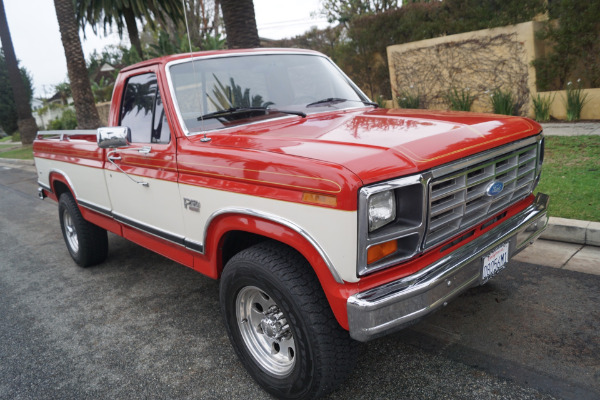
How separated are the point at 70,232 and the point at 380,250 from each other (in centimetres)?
442

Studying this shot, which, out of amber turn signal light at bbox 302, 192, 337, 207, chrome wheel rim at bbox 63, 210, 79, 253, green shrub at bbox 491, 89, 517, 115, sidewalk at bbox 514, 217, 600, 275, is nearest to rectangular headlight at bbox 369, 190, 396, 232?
amber turn signal light at bbox 302, 192, 337, 207

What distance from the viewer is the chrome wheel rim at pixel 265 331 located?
2686 mm

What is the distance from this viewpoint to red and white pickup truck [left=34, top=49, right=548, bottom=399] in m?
2.22

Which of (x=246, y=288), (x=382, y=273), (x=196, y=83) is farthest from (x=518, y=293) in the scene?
(x=196, y=83)

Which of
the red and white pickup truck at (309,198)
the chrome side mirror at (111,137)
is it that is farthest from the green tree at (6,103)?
the red and white pickup truck at (309,198)

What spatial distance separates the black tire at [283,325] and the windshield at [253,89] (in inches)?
44.9

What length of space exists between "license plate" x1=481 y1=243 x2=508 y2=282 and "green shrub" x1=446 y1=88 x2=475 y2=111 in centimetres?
797

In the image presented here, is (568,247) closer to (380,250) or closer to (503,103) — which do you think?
(380,250)

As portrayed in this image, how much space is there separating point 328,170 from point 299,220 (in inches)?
11.9

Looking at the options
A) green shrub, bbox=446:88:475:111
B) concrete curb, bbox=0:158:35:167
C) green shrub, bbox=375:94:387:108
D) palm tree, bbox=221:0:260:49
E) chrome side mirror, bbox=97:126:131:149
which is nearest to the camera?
chrome side mirror, bbox=97:126:131:149

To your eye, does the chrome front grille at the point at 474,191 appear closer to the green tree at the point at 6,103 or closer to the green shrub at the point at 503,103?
the green shrub at the point at 503,103

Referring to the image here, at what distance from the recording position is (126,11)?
20797 millimetres

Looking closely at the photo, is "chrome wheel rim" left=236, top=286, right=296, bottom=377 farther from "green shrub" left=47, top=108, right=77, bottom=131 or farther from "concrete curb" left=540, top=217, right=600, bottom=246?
"green shrub" left=47, top=108, right=77, bottom=131

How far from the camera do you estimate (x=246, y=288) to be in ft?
8.93
